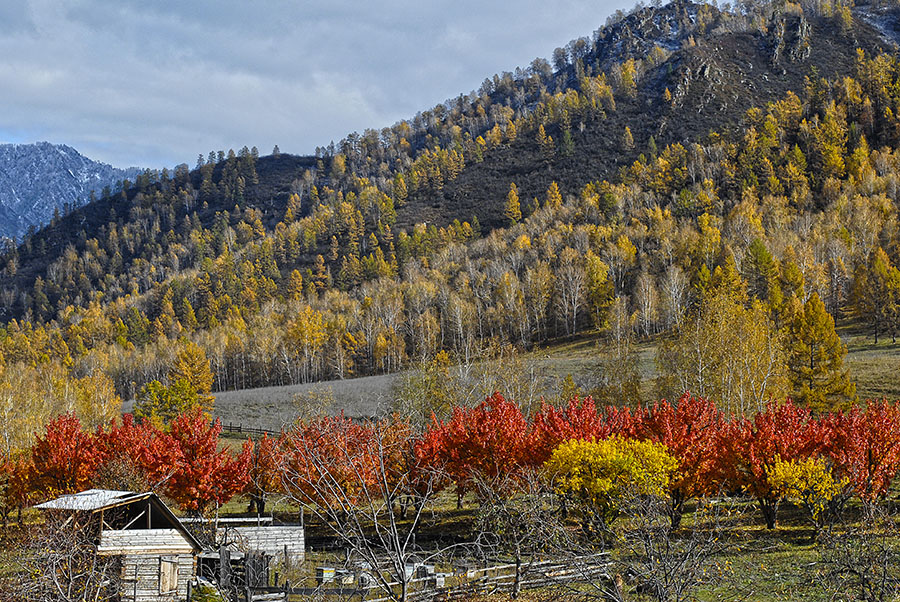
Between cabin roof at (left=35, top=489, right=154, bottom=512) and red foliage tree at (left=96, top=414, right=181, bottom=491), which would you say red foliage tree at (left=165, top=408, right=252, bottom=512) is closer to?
red foliage tree at (left=96, top=414, right=181, bottom=491)

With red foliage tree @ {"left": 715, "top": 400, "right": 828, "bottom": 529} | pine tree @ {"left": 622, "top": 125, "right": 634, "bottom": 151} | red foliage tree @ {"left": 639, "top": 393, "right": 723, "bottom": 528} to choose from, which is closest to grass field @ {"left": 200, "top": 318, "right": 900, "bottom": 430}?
red foliage tree @ {"left": 639, "top": 393, "right": 723, "bottom": 528}

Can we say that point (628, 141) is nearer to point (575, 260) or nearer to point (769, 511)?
point (575, 260)

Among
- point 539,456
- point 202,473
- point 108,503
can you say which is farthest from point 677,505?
point 202,473

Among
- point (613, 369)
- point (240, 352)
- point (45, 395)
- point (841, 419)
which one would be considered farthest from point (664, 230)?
point (45, 395)

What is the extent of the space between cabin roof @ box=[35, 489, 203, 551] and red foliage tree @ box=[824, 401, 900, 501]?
1085 inches

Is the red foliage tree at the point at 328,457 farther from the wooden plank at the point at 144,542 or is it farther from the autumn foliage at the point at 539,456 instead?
the wooden plank at the point at 144,542

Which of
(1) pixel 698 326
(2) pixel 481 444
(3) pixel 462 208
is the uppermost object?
(3) pixel 462 208

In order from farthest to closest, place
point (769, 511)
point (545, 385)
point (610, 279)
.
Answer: point (610, 279), point (545, 385), point (769, 511)

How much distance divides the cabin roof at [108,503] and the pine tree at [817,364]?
41.2m

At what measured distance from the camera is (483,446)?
3441 cm

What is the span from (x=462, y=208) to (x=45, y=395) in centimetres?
13977

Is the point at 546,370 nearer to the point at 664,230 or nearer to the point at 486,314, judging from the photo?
the point at 486,314

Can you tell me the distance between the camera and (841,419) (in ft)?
104

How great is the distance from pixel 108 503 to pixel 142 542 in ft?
6.99
